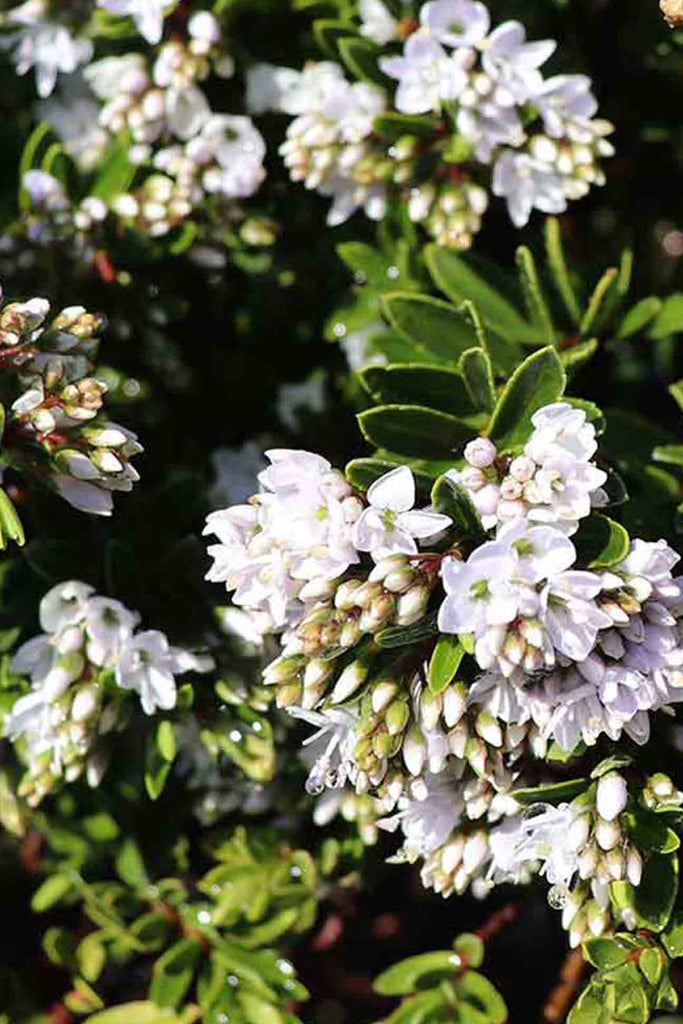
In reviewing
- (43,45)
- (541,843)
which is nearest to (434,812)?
(541,843)

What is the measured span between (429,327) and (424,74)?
17.5 inches

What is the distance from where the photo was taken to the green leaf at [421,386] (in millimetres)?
2307

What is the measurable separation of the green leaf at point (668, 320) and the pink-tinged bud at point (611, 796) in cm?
96

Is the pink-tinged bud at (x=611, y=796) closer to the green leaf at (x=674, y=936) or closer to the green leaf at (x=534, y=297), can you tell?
the green leaf at (x=674, y=936)

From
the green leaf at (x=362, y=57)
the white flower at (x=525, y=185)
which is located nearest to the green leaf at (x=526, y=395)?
the white flower at (x=525, y=185)

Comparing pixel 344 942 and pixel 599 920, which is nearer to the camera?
pixel 599 920

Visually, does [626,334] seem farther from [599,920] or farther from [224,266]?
[599,920]

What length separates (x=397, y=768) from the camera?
2045mm

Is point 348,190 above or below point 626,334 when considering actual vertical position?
above

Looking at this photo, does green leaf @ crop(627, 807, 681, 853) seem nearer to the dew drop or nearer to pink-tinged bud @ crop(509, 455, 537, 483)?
the dew drop

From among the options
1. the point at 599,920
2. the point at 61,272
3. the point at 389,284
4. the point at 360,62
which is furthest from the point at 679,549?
the point at 61,272

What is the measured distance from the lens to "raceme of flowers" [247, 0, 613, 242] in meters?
2.50

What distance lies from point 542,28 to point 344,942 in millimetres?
1873

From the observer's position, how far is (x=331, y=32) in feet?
8.71
